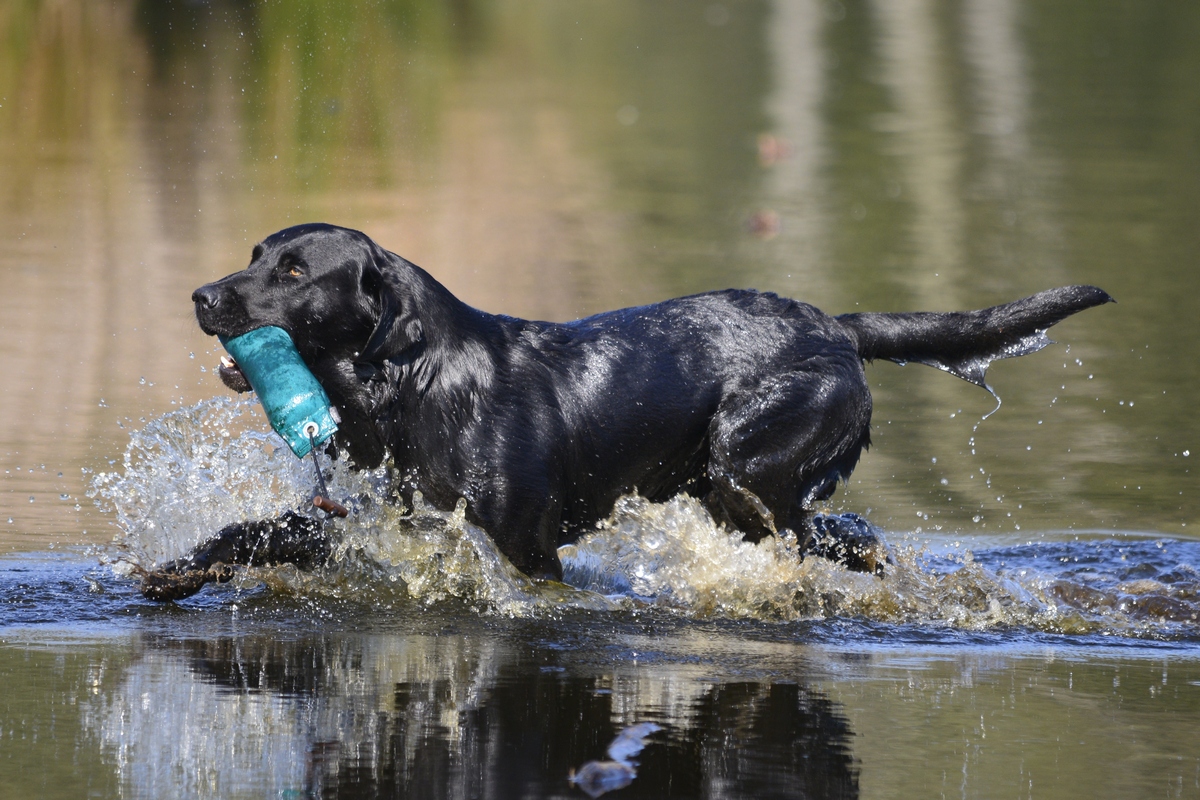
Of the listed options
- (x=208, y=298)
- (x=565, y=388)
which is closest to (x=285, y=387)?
(x=208, y=298)

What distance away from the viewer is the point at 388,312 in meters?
5.39

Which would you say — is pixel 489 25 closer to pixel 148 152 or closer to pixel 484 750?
pixel 148 152

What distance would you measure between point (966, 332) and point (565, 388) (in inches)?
62.1

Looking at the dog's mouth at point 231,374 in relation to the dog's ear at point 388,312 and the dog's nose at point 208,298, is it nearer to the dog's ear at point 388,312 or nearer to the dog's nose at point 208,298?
the dog's nose at point 208,298

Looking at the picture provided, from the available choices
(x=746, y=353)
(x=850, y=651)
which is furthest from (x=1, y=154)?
(x=850, y=651)

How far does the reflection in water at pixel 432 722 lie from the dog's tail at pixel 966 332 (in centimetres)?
190

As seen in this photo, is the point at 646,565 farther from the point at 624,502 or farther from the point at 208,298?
the point at 208,298

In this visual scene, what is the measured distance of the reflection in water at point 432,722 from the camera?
373 centimetres

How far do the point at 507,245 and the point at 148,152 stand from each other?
17.0 ft

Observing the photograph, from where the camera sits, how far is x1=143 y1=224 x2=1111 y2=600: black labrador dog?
5371 millimetres

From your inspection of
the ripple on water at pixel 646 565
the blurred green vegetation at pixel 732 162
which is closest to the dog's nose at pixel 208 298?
the ripple on water at pixel 646 565

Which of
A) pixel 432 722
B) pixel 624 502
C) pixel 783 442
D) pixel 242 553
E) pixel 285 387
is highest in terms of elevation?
pixel 285 387

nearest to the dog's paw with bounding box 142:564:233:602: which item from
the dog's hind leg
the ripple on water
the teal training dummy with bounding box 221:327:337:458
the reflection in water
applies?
the ripple on water

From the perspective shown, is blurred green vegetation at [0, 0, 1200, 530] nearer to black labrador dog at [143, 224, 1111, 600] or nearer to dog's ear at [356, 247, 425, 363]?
black labrador dog at [143, 224, 1111, 600]
